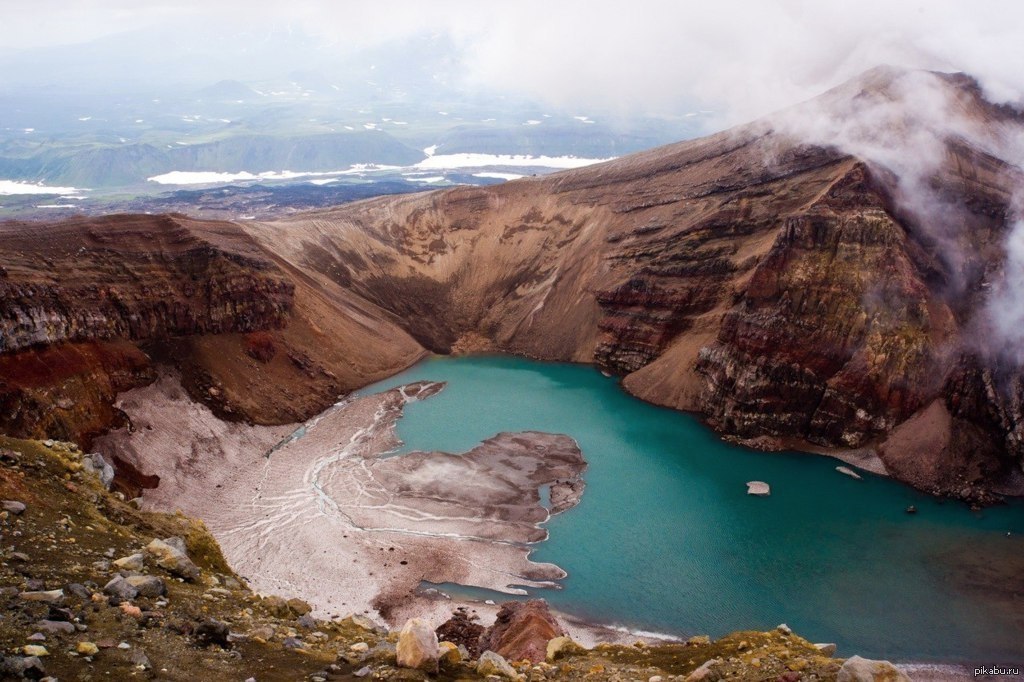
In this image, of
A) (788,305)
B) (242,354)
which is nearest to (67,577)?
(242,354)

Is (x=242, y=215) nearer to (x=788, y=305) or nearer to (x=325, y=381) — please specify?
(x=325, y=381)

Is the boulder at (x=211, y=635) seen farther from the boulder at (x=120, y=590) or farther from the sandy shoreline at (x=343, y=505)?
the sandy shoreline at (x=343, y=505)

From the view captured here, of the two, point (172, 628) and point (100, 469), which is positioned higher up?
point (172, 628)

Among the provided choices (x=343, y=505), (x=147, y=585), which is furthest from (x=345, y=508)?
(x=147, y=585)

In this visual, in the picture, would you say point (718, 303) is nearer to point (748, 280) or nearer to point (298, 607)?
point (748, 280)

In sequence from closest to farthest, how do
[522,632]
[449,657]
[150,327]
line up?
[449,657] → [522,632] → [150,327]

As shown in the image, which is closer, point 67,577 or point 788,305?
point 67,577
